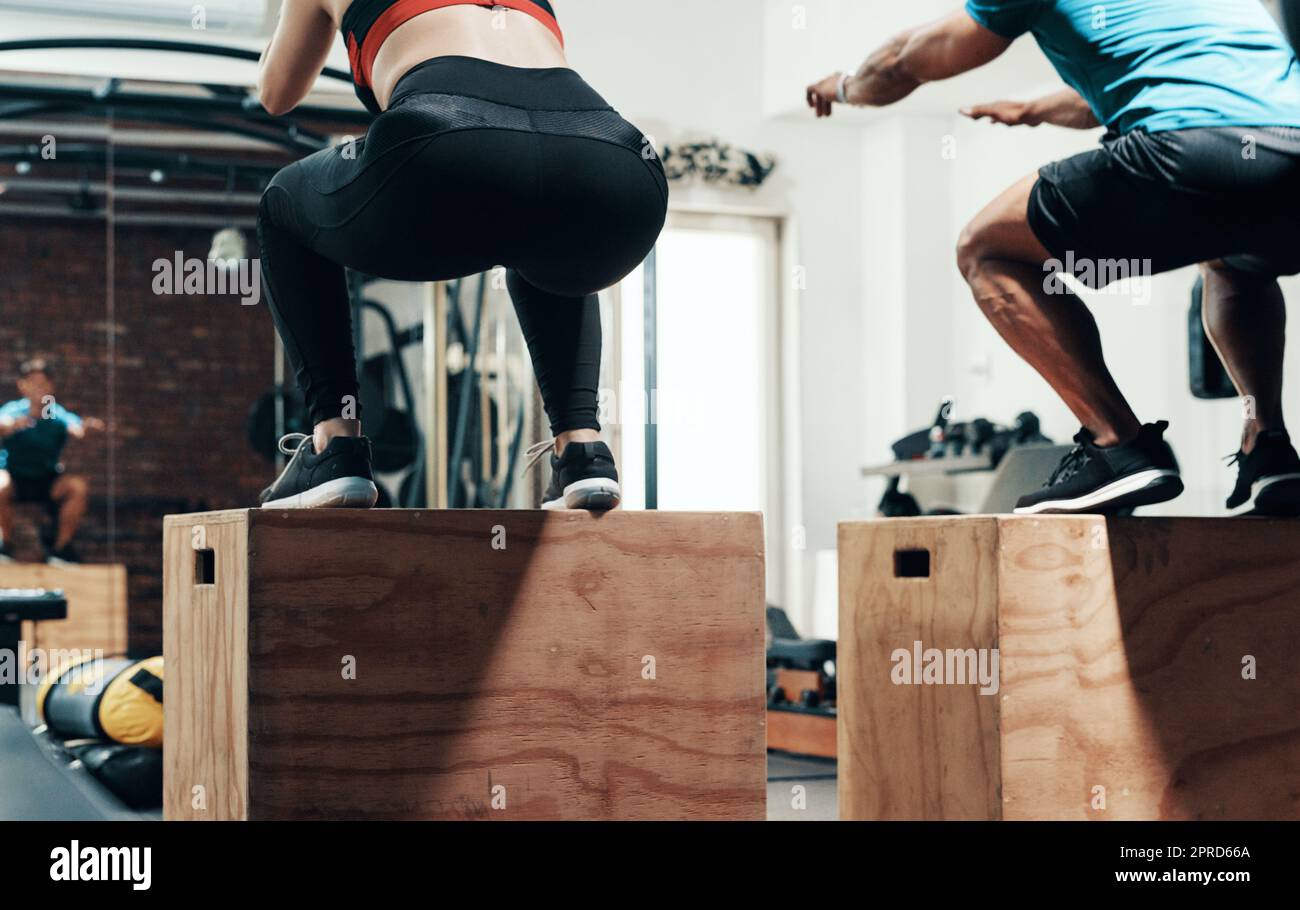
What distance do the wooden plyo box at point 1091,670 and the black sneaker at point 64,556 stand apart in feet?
23.0

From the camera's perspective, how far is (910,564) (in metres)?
1.96

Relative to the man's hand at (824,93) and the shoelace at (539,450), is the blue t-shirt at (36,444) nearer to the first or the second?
the shoelace at (539,450)

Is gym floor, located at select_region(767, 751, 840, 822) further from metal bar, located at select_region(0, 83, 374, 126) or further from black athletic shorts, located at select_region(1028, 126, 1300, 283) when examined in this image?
metal bar, located at select_region(0, 83, 374, 126)

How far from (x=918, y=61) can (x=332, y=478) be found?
1.03 metres

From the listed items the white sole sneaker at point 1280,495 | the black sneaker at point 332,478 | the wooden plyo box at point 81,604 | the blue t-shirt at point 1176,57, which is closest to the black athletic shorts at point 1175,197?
the blue t-shirt at point 1176,57

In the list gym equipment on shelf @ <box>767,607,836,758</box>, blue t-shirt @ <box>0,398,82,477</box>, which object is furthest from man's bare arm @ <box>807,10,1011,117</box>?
blue t-shirt @ <box>0,398,82,477</box>

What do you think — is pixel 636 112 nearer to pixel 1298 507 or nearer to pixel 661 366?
pixel 661 366

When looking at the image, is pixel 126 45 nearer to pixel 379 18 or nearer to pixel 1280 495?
pixel 379 18

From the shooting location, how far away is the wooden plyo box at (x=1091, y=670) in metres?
1.75

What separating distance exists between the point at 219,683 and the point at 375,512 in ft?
0.96

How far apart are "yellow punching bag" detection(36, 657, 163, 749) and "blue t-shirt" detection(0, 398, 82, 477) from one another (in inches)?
194

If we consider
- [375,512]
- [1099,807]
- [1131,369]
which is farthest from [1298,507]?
[1131,369]

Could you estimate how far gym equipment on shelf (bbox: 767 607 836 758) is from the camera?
13.0 ft

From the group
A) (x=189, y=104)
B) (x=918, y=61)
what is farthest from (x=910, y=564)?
(x=189, y=104)
